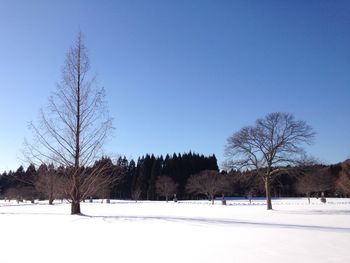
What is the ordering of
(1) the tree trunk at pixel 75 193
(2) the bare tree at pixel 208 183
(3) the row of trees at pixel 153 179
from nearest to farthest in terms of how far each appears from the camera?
(1) the tree trunk at pixel 75 193 → (2) the bare tree at pixel 208 183 → (3) the row of trees at pixel 153 179

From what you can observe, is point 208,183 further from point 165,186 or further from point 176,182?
point 176,182

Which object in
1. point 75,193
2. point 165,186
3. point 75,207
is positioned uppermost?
point 165,186

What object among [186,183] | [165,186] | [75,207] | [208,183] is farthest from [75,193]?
[186,183]

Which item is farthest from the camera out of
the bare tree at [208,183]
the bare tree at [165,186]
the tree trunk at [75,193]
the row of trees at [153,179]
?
the row of trees at [153,179]

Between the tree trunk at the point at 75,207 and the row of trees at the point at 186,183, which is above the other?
the row of trees at the point at 186,183

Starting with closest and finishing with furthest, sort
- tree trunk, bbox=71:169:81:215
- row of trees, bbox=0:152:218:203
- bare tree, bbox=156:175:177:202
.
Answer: tree trunk, bbox=71:169:81:215 → bare tree, bbox=156:175:177:202 → row of trees, bbox=0:152:218:203

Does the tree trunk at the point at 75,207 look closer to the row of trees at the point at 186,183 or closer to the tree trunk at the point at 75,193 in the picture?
the tree trunk at the point at 75,193

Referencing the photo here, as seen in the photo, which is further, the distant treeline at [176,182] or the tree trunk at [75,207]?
the distant treeline at [176,182]

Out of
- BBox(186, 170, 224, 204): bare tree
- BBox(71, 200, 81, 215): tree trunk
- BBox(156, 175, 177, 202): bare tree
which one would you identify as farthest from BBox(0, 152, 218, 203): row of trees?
BBox(71, 200, 81, 215): tree trunk

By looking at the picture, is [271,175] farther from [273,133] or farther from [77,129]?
[77,129]

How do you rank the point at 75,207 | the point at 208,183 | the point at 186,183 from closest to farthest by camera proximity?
the point at 75,207 < the point at 208,183 < the point at 186,183

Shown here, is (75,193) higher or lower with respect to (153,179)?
lower

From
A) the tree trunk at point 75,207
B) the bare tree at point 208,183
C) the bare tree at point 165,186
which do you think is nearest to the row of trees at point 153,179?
the bare tree at point 165,186

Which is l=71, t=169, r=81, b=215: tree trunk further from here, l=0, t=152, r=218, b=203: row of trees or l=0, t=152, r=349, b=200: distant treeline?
l=0, t=152, r=218, b=203: row of trees
